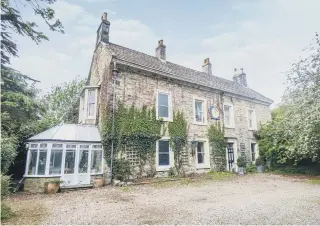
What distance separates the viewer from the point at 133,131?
1285cm

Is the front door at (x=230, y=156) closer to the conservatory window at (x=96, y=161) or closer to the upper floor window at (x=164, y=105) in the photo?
the upper floor window at (x=164, y=105)

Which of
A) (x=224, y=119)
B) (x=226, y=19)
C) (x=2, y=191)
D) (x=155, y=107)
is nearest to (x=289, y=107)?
(x=224, y=119)

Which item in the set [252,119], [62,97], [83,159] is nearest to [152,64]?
[83,159]

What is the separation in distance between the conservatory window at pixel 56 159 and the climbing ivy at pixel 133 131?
7.79 ft

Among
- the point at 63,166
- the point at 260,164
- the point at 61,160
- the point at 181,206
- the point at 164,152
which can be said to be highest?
the point at 164,152

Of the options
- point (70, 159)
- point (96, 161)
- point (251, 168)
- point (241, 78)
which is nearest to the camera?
point (70, 159)

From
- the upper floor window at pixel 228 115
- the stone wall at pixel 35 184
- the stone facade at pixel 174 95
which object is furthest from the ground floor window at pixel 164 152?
the upper floor window at pixel 228 115

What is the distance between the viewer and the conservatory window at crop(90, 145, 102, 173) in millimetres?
11959

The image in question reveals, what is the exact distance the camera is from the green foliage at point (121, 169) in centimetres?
1196

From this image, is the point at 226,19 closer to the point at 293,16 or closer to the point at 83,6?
the point at 293,16

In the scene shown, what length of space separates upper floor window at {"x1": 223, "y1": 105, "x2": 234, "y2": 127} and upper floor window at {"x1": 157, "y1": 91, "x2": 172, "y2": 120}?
19.8ft

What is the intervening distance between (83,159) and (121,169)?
2208 millimetres

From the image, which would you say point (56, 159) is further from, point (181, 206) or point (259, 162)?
point (259, 162)

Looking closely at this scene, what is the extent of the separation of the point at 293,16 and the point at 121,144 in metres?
10.5
